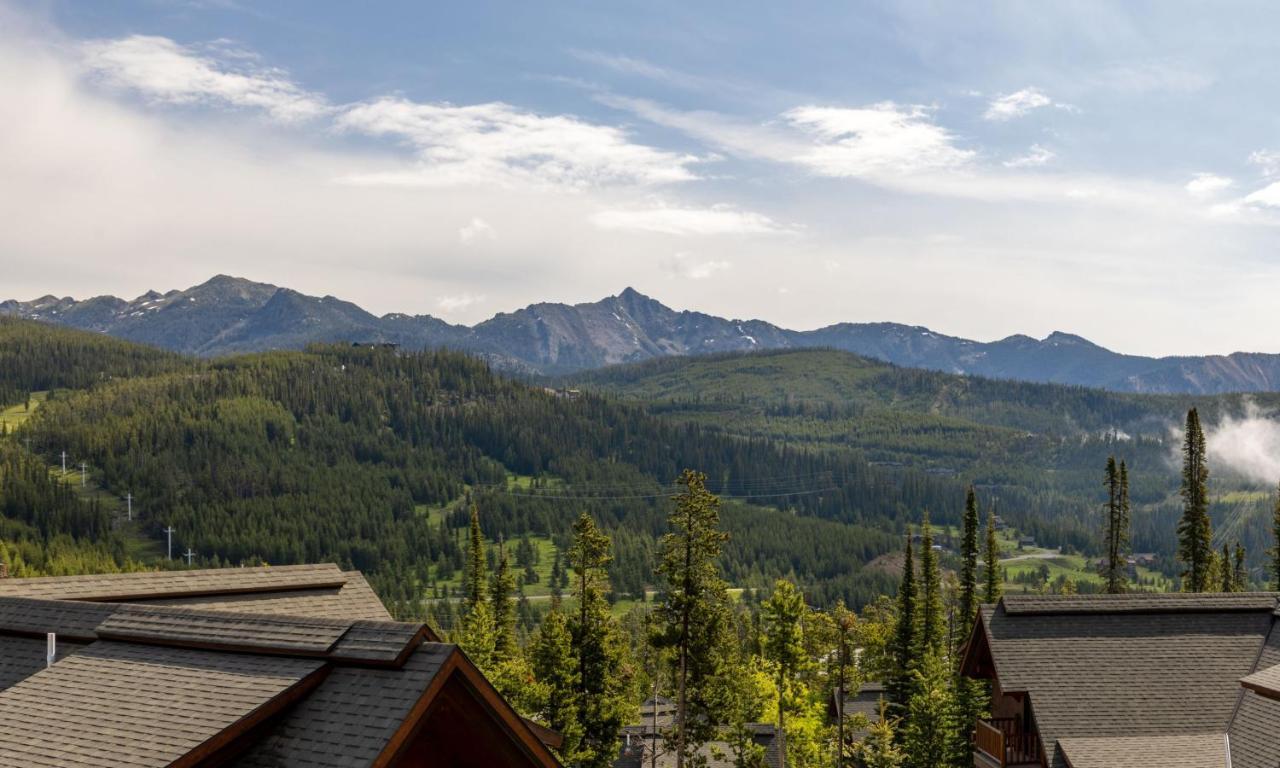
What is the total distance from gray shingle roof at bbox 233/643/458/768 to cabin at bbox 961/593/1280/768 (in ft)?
81.4

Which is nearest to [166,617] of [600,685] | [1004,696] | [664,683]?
[1004,696]

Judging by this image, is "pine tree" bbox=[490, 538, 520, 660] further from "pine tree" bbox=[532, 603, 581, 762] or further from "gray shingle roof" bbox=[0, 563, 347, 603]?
"gray shingle roof" bbox=[0, 563, 347, 603]

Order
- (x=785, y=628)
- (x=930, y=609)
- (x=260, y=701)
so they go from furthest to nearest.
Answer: (x=930, y=609)
(x=785, y=628)
(x=260, y=701)

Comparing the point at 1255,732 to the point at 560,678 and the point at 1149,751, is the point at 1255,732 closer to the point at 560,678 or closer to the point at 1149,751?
the point at 1149,751

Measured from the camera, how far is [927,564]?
79312mm

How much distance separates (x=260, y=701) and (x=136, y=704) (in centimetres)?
226

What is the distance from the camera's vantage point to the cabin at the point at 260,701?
483 inches

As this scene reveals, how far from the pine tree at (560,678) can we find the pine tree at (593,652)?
1.83 ft

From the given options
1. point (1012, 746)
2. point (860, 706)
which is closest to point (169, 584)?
point (1012, 746)

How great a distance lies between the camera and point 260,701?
41.7 ft

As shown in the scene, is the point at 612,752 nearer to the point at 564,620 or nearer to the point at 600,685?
the point at 600,685

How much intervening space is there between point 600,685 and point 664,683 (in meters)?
43.6

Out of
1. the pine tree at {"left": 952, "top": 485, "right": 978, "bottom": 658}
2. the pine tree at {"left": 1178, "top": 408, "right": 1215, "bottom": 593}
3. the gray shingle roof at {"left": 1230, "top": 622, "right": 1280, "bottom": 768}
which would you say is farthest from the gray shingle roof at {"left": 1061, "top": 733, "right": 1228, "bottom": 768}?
the pine tree at {"left": 1178, "top": 408, "right": 1215, "bottom": 593}

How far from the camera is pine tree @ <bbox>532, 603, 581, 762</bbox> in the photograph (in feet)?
164
